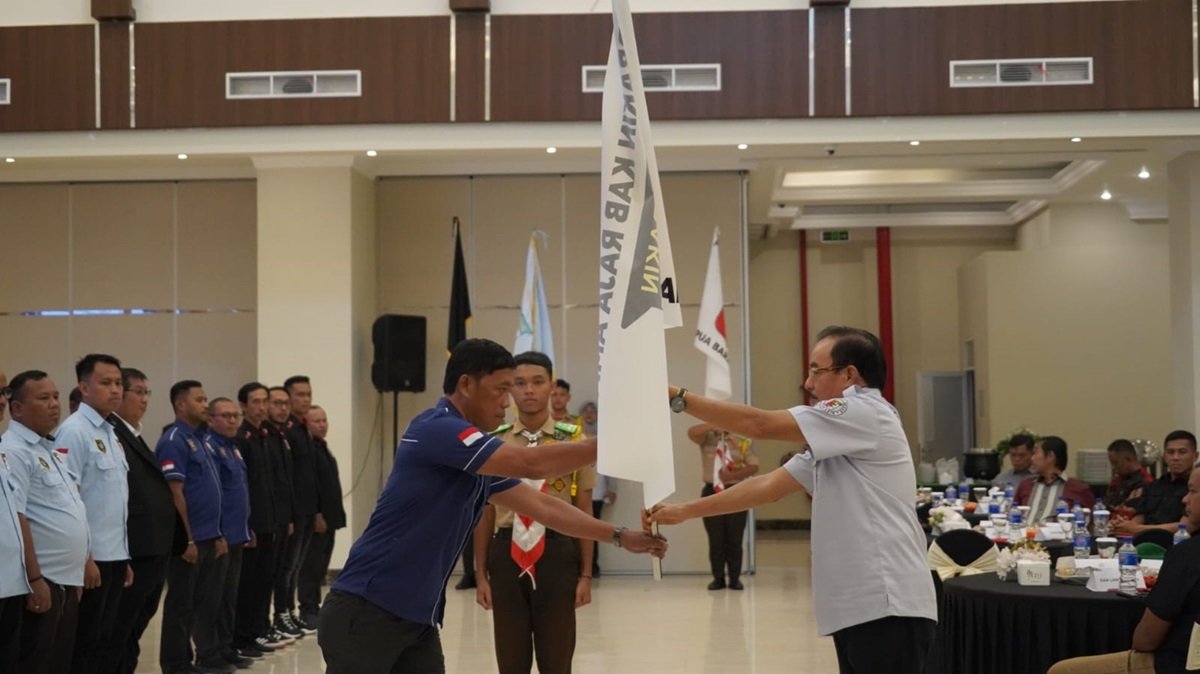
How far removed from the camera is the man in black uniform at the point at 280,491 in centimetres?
926

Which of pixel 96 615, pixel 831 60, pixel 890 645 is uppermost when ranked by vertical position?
pixel 831 60

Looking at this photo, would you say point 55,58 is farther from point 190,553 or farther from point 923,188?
point 923,188

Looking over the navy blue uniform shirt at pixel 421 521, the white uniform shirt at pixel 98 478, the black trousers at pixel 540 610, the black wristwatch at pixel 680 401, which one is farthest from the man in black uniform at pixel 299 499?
the black wristwatch at pixel 680 401

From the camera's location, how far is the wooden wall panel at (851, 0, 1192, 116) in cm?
1141

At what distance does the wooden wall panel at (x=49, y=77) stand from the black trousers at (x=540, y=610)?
8206 millimetres

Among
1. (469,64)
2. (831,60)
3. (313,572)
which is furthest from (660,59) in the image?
(313,572)

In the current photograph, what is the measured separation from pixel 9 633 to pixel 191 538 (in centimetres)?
217

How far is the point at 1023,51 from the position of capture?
37.9 feet

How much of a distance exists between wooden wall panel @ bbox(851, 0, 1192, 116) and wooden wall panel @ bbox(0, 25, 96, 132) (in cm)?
666

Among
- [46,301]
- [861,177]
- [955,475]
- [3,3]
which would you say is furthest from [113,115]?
[955,475]

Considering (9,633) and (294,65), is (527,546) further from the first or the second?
(294,65)

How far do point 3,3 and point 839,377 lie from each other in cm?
1074

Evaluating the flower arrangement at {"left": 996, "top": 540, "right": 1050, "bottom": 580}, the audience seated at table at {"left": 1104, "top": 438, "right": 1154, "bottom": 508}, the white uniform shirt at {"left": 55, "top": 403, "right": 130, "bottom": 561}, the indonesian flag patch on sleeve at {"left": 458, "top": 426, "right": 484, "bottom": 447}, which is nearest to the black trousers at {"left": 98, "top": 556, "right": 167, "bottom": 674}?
the white uniform shirt at {"left": 55, "top": 403, "right": 130, "bottom": 561}

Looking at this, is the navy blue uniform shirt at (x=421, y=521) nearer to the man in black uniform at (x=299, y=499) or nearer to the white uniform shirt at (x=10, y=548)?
the white uniform shirt at (x=10, y=548)
